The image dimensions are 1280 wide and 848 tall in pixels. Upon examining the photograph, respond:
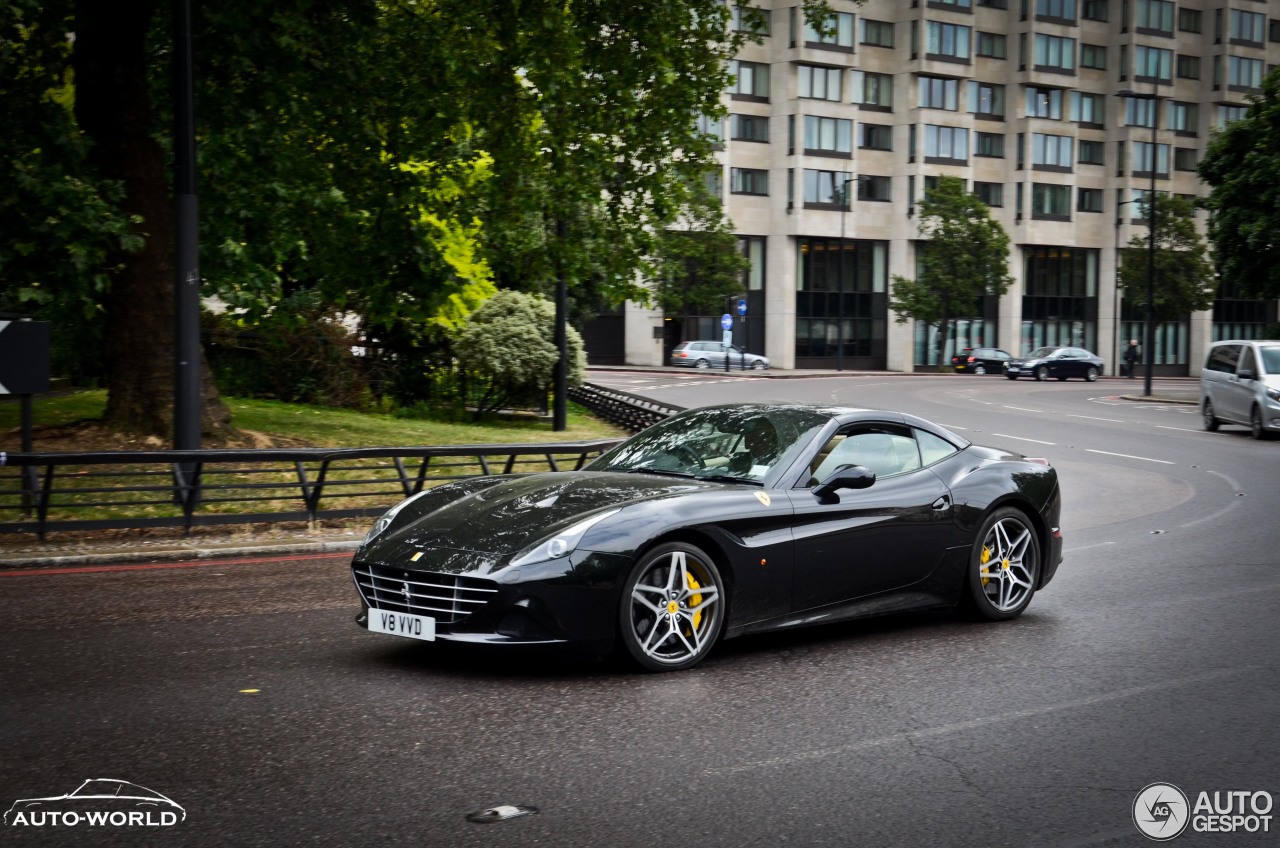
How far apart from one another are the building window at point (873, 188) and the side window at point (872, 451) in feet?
250

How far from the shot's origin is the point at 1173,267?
8238cm

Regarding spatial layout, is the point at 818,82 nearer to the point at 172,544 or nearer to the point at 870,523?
the point at 172,544

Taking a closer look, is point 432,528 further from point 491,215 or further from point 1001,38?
point 1001,38

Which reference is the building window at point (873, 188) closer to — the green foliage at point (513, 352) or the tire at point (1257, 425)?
the green foliage at point (513, 352)

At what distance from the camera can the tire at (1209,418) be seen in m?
29.4

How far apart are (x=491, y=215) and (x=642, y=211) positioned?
228cm

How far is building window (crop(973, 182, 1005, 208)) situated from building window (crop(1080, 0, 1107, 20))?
1327 cm

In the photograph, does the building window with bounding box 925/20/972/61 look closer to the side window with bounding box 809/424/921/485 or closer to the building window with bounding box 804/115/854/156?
the building window with bounding box 804/115/854/156

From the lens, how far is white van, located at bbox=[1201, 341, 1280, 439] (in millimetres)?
26359

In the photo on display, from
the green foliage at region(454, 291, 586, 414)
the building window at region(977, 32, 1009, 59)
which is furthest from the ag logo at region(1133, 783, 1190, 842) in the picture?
the building window at region(977, 32, 1009, 59)

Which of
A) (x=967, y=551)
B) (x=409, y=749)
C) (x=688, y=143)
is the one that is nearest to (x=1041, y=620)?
(x=967, y=551)

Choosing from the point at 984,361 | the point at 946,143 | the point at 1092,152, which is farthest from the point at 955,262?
the point at 1092,152

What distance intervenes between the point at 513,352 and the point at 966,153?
62.0 metres

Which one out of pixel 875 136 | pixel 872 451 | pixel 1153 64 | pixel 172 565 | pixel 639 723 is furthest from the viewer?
pixel 1153 64
